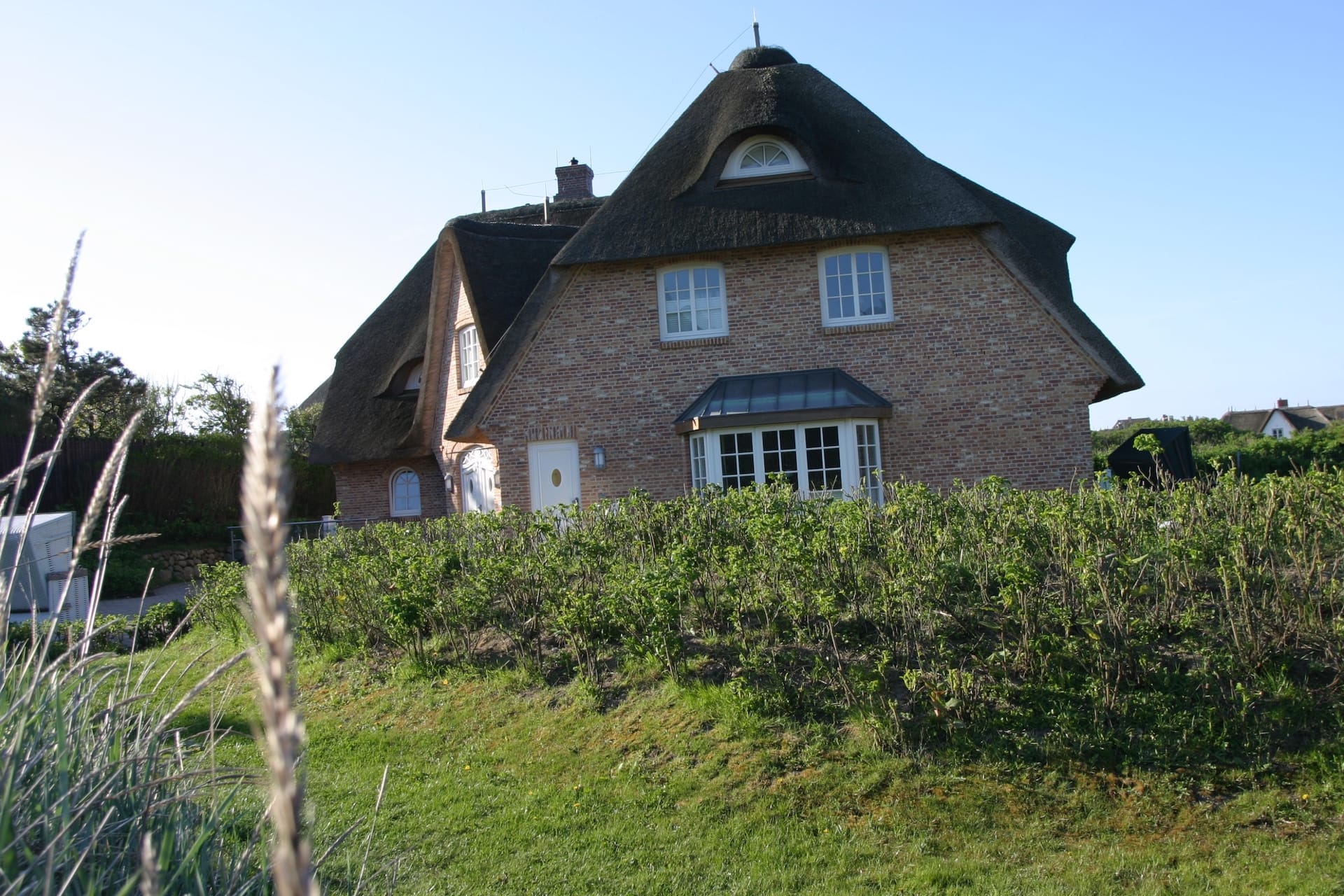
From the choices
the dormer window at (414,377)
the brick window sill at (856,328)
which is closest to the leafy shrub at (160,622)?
the dormer window at (414,377)

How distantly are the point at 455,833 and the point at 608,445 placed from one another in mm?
10840

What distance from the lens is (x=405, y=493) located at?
869 inches

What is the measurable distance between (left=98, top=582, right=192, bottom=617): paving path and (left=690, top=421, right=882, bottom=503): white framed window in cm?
845

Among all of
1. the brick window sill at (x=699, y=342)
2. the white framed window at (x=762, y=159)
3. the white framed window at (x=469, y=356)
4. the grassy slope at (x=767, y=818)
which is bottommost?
the grassy slope at (x=767, y=818)

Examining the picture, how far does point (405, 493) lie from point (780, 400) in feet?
33.2

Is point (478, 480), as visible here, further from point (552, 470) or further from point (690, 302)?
point (690, 302)

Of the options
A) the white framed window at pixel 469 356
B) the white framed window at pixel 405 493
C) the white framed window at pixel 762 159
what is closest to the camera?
the white framed window at pixel 762 159

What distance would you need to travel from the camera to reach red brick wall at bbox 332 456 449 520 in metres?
21.6

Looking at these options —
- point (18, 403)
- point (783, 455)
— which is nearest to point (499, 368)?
point (783, 455)

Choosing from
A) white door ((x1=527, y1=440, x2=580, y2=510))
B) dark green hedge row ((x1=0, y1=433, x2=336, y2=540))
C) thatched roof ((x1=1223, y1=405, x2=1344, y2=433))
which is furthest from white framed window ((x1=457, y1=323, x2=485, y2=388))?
A: thatched roof ((x1=1223, y1=405, x2=1344, y2=433))

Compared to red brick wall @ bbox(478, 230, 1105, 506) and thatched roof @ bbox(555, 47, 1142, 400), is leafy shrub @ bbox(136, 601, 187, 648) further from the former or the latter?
thatched roof @ bbox(555, 47, 1142, 400)

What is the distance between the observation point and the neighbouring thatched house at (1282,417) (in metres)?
63.2

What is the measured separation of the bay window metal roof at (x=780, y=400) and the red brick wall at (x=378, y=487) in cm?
772

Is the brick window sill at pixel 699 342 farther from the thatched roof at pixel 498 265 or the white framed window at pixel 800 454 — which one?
the thatched roof at pixel 498 265
